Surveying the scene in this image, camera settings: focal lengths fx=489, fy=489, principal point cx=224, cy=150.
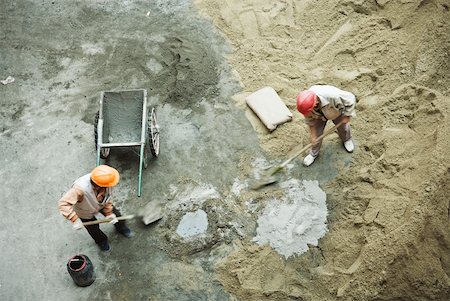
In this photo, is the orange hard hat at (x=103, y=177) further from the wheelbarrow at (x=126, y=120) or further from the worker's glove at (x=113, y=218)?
the wheelbarrow at (x=126, y=120)

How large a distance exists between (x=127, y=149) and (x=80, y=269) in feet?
5.84

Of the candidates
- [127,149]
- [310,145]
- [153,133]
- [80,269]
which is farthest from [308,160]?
[80,269]

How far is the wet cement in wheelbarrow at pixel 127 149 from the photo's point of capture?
545 cm

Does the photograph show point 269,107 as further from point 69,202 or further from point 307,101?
point 69,202

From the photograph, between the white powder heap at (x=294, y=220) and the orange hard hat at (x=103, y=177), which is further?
the white powder heap at (x=294, y=220)

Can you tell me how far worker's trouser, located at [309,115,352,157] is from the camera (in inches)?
225

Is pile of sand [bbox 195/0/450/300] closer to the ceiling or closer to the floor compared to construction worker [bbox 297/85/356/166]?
closer to the floor

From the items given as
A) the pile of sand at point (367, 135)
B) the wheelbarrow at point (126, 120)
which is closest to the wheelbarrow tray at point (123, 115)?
the wheelbarrow at point (126, 120)

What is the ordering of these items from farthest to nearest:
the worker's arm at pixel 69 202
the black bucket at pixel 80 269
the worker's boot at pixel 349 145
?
the worker's boot at pixel 349 145 < the black bucket at pixel 80 269 < the worker's arm at pixel 69 202

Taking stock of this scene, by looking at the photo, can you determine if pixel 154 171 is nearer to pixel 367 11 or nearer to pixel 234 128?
pixel 234 128

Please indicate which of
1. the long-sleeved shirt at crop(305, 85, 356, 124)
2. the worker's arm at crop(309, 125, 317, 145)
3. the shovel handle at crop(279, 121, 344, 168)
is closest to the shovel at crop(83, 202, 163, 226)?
the shovel handle at crop(279, 121, 344, 168)

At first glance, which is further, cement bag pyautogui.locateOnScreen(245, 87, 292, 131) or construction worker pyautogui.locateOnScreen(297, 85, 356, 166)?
cement bag pyautogui.locateOnScreen(245, 87, 292, 131)

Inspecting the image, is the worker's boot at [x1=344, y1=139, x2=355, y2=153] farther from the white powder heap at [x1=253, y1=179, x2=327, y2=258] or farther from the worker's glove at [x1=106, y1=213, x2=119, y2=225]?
the worker's glove at [x1=106, y1=213, x2=119, y2=225]

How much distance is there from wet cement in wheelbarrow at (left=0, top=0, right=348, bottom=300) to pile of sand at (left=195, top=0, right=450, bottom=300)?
407 mm
